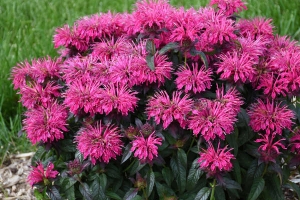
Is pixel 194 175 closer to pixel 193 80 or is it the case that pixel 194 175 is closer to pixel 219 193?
pixel 219 193

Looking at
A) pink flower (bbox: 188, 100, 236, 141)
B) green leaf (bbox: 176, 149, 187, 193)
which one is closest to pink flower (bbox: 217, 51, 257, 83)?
pink flower (bbox: 188, 100, 236, 141)

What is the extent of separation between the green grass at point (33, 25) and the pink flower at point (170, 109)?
158 cm

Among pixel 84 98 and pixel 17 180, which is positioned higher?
pixel 84 98

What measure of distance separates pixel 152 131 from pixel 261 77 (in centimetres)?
53

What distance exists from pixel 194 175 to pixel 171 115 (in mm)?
292

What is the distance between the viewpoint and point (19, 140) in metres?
3.34

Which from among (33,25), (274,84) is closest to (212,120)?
(274,84)

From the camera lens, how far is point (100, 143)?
193cm

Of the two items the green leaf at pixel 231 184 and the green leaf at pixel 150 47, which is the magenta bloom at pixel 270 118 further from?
the green leaf at pixel 150 47

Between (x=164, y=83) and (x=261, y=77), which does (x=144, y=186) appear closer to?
(x=164, y=83)

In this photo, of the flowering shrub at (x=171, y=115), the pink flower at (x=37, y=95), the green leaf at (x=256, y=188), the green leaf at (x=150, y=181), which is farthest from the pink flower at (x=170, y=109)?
the pink flower at (x=37, y=95)

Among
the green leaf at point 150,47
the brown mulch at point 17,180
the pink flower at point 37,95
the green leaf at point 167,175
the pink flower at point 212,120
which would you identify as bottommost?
the brown mulch at point 17,180

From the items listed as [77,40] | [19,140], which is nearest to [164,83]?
[77,40]

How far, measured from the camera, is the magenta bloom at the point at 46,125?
6.68ft
